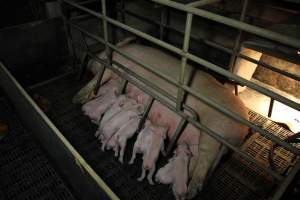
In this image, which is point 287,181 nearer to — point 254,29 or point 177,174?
point 177,174

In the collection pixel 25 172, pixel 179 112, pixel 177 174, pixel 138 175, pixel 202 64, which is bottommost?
pixel 25 172

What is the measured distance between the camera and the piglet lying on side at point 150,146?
297 centimetres

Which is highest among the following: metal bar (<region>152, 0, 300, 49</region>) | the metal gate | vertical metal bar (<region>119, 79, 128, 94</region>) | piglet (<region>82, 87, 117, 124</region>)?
metal bar (<region>152, 0, 300, 49</region>)

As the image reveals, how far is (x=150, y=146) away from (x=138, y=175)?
0.39 m

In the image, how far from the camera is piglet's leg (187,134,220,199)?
2865 mm

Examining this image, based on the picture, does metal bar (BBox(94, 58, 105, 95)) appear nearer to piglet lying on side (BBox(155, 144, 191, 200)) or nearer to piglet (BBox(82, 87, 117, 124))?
piglet (BBox(82, 87, 117, 124))

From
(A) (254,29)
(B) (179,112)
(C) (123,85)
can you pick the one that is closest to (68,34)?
(C) (123,85)

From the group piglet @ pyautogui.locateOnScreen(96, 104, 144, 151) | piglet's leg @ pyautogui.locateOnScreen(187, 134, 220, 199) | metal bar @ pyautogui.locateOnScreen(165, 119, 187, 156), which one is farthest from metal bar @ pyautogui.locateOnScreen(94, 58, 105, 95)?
piglet's leg @ pyautogui.locateOnScreen(187, 134, 220, 199)

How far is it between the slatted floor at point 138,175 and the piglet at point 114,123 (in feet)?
0.60

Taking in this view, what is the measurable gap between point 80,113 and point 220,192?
7.18 ft

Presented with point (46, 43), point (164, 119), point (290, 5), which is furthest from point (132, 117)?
point (290, 5)

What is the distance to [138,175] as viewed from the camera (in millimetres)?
3117

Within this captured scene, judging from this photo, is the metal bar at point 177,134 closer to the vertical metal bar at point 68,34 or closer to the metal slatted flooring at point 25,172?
the metal slatted flooring at point 25,172

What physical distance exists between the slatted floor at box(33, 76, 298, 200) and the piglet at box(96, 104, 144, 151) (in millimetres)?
184
